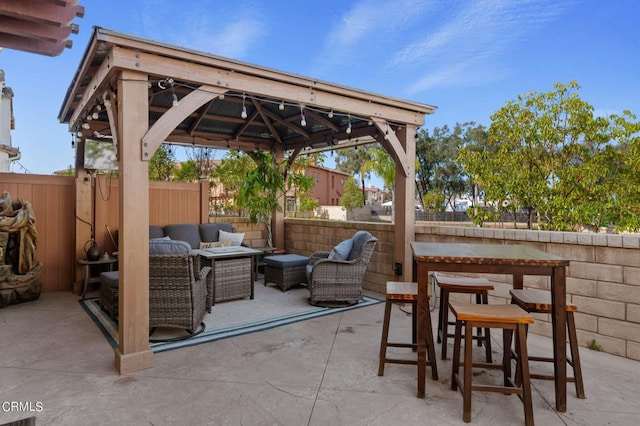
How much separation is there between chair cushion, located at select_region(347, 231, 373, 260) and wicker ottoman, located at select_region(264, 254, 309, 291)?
3.26 ft

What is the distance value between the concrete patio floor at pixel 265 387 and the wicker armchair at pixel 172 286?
392 mm

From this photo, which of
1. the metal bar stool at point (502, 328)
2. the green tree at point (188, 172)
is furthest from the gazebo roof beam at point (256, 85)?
the green tree at point (188, 172)

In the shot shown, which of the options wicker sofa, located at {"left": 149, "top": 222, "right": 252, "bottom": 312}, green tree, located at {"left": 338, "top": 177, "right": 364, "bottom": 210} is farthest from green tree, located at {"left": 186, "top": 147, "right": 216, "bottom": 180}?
green tree, located at {"left": 338, "top": 177, "right": 364, "bottom": 210}

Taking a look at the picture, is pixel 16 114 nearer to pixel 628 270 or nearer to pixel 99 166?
pixel 99 166

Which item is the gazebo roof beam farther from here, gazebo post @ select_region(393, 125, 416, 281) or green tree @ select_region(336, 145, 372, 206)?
green tree @ select_region(336, 145, 372, 206)

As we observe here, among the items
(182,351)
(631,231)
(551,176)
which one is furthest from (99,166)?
(631,231)

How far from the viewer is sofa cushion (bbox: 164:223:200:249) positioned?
20.7 feet

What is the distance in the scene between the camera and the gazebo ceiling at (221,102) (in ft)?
10.2

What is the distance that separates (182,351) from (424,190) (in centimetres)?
2478

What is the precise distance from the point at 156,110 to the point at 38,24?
3.78 meters

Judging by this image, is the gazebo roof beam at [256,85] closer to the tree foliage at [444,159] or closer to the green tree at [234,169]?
the green tree at [234,169]

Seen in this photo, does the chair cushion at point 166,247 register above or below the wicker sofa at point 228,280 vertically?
above

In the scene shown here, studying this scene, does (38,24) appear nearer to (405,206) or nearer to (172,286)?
(172,286)

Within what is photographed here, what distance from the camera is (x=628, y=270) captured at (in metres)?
3.20
